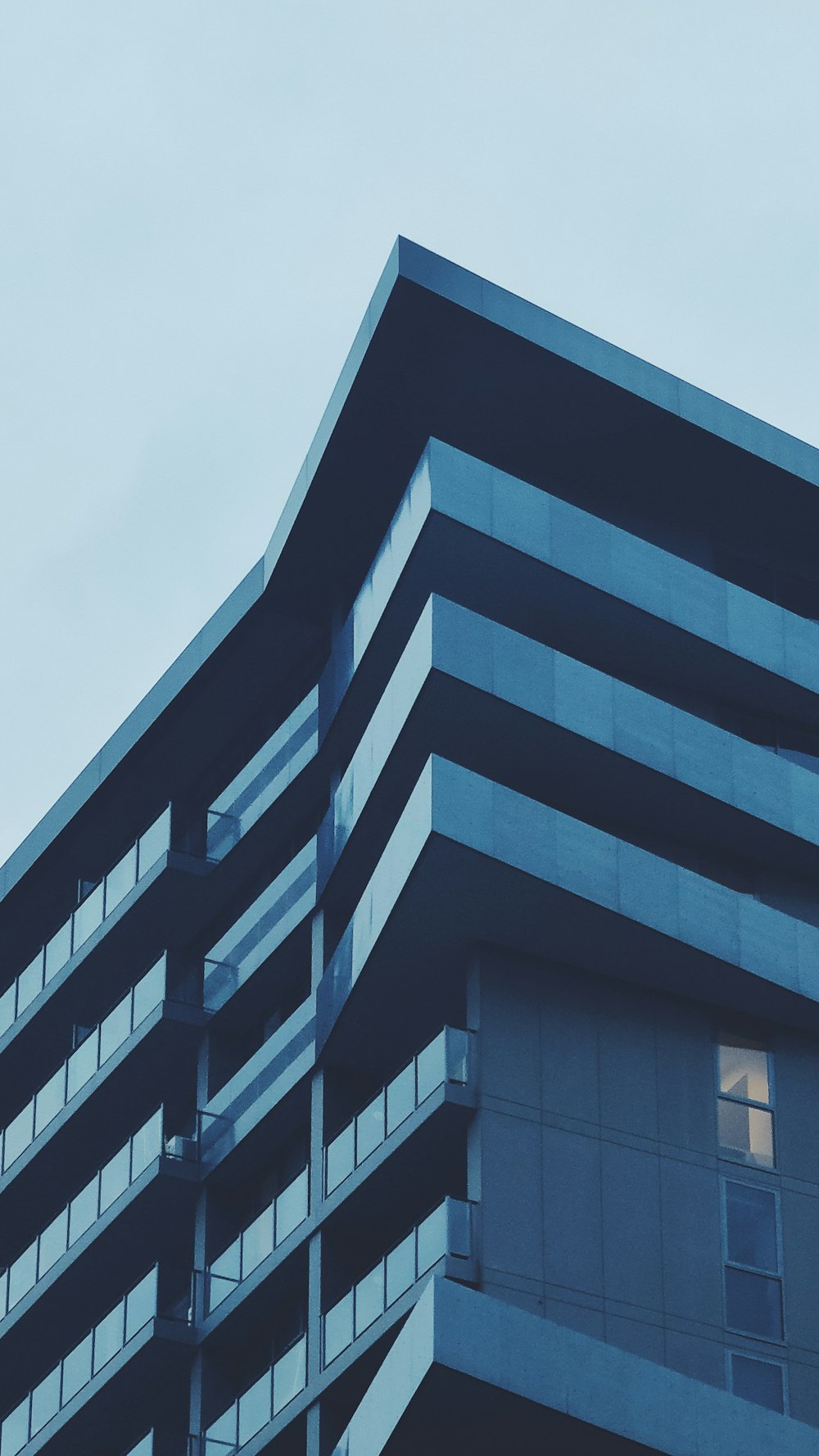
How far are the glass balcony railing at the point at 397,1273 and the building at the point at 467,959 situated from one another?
9 centimetres

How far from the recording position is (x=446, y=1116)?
3200cm

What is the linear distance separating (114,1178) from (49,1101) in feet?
13.7

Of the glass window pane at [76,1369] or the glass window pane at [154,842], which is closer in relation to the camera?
the glass window pane at [76,1369]

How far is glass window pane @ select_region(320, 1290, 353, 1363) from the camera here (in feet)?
108

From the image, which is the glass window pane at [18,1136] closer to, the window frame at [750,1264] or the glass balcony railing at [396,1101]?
the glass balcony railing at [396,1101]

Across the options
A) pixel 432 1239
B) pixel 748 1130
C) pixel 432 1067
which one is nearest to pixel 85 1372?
pixel 432 1067

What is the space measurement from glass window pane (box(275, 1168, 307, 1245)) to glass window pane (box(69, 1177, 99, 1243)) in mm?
6534

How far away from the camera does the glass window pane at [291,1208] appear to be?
35.7m

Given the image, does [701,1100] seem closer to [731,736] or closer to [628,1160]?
[628,1160]

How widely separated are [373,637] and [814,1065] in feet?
30.2

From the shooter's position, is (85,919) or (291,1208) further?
(85,919)

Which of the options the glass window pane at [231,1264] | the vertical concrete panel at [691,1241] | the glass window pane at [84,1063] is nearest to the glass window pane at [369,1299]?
the vertical concrete panel at [691,1241]

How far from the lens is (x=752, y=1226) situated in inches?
1288

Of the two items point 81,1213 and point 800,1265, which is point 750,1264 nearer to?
point 800,1265
